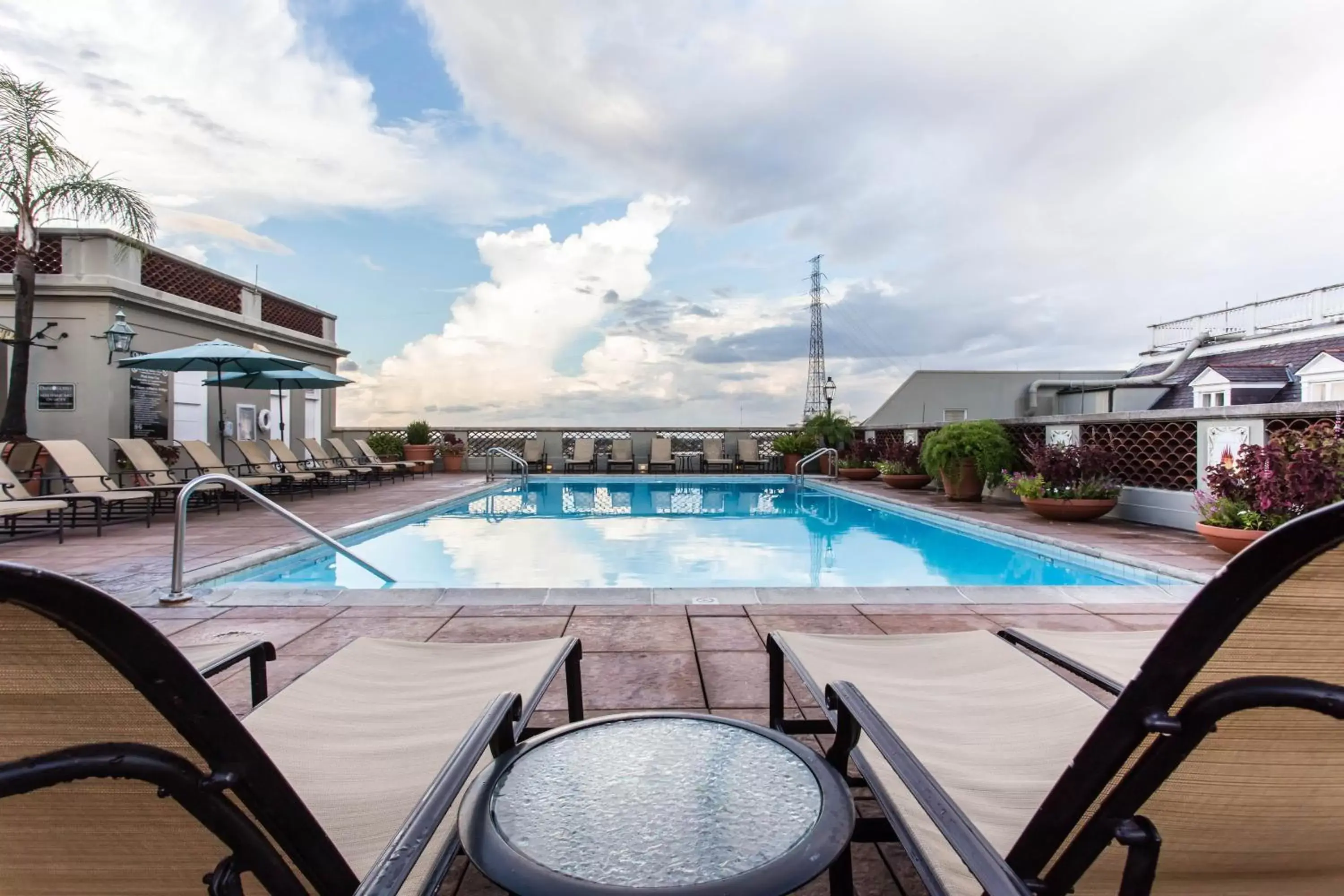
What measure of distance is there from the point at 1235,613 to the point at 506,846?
0.89 meters

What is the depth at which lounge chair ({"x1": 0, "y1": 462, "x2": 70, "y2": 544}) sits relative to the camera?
5.27 meters

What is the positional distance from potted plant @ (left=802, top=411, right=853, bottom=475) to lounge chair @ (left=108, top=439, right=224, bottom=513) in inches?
414

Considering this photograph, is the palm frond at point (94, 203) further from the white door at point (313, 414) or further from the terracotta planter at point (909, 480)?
the terracotta planter at point (909, 480)

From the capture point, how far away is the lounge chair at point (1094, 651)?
1.55 metres

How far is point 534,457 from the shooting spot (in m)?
15.7

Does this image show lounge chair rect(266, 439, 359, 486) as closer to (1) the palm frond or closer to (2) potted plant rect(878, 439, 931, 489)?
(1) the palm frond

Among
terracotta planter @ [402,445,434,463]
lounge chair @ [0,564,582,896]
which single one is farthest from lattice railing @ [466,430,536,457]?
lounge chair @ [0,564,582,896]

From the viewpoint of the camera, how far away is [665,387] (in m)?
17.1

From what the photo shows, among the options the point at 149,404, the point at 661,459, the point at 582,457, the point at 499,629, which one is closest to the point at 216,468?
the point at 149,404

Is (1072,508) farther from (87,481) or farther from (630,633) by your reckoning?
(87,481)

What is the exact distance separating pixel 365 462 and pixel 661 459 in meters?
6.38

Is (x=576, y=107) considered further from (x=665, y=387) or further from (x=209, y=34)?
(x=665, y=387)

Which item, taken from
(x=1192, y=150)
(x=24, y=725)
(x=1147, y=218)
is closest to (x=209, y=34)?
(x=24, y=725)

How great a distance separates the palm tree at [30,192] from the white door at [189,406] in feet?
5.40
